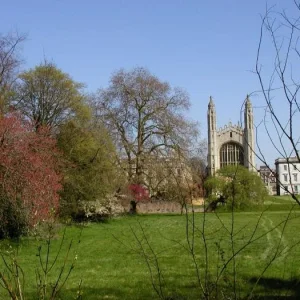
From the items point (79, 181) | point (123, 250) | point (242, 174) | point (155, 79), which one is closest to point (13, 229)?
point (123, 250)

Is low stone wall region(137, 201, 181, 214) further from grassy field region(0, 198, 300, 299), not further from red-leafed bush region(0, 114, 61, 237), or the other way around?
grassy field region(0, 198, 300, 299)

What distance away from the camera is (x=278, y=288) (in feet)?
25.8

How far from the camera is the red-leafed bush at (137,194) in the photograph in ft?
117

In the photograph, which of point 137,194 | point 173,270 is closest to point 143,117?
point 137,194

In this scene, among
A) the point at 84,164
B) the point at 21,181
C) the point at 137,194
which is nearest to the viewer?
the point at 21,181

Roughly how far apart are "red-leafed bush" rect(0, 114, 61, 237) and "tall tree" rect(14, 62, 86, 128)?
11234 mm

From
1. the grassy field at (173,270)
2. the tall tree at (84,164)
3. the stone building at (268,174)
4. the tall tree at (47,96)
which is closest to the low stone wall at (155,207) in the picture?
the tall tree at (84,164)

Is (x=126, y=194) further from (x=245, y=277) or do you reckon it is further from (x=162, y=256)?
(x=245, y=277)

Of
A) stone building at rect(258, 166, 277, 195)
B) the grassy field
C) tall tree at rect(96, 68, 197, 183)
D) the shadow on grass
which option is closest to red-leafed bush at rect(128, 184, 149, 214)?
tall tree at rect(96, 68, 197, 183)

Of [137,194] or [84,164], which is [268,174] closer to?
[84,164]

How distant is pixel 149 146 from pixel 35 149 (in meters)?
17.6

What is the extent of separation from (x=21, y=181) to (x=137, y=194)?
1877 centimetres

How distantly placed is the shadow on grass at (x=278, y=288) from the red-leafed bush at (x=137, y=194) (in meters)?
26.6

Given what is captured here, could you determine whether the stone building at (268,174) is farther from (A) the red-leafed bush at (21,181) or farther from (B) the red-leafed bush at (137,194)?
(B) the red-leafed bush at (137,194)
